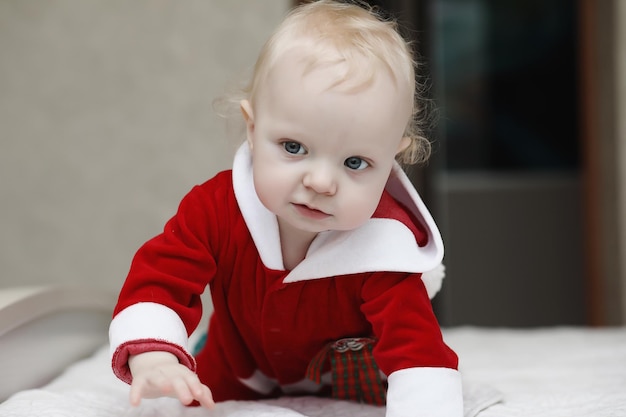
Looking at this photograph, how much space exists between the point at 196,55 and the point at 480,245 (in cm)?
184

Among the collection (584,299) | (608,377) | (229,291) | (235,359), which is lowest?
(584,299)

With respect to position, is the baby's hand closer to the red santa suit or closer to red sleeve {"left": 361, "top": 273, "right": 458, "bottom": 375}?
the red santa suit

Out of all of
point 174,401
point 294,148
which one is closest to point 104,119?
point 174,401

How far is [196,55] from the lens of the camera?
7.59ft

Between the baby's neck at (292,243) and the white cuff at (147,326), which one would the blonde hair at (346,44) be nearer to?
the baby's neck at (292,243)

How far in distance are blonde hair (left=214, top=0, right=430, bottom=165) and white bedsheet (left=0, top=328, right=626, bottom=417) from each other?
38 cm

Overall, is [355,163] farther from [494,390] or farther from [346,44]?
[494,390]

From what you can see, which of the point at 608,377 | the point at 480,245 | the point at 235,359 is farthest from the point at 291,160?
the point at 480,245

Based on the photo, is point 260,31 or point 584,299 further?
point 584,299

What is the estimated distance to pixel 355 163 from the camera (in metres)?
0.88

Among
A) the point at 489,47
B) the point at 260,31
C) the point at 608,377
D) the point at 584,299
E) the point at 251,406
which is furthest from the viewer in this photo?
the point at 489,47

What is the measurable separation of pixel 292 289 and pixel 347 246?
0.31ft

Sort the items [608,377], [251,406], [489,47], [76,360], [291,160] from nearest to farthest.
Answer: [291,160]
[251,406]
[608,377]
[76,360]
[489,47]

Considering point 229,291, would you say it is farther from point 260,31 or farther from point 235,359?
point 260,31
